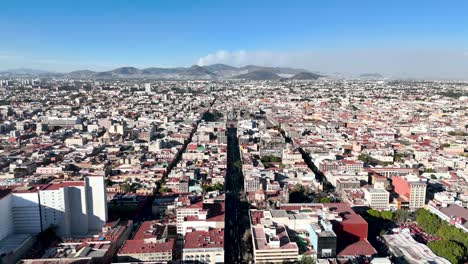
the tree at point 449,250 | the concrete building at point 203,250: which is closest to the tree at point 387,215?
the tree at point 449,250

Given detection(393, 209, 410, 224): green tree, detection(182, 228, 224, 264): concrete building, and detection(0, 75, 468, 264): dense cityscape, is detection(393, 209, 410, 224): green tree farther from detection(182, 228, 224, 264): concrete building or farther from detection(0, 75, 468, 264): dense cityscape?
detection(182, 228, 224, 264): concrete building

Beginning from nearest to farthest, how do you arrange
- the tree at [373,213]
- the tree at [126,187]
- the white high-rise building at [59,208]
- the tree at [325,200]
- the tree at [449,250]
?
the tree at [449,250] < the white high-rise building at [59,208] < the tree at [373,213] < the tree at [325,200] < the tree at [126,187]

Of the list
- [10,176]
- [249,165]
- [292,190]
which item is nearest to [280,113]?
[249,165]

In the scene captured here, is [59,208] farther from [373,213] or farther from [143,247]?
[373,213]

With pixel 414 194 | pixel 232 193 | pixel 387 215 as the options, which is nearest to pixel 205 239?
pixel 232 193

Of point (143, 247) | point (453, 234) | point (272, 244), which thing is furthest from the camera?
point (453, 234)

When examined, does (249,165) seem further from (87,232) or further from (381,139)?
(381,139)

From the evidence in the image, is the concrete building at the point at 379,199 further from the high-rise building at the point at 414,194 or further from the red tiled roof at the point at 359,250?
the red tiled roof at the point at 359,250
